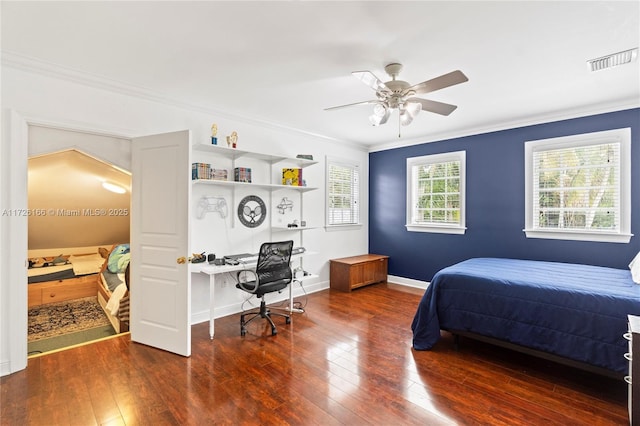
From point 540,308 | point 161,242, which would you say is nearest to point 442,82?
point 540,308

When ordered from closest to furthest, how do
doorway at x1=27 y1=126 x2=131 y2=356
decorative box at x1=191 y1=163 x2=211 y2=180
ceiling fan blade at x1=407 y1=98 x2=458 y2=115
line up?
ceiling fan blade at x1=407 y1=98 x2=458 y2=115 < doorway at x1=27 y1=126 x2=131 y2=356 < decorative box at x1=191 y1=163 x2=211 y2=180

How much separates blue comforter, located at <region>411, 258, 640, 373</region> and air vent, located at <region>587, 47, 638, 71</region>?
1895 millimetres

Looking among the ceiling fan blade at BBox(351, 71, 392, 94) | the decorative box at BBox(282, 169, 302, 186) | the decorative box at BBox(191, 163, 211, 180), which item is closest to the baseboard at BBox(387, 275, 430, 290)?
the decorative box at BBox(282, 169, 302, 186)

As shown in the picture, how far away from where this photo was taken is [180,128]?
138 inches

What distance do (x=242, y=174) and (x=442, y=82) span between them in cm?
255

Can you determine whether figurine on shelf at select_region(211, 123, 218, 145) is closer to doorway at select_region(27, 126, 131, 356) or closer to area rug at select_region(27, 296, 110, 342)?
doorway at select_region(27, 126, 131, 356)

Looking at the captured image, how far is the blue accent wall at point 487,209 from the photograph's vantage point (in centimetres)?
360

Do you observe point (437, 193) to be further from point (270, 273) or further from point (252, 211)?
point (270, 273)

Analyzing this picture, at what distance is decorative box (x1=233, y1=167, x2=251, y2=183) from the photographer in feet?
12.5

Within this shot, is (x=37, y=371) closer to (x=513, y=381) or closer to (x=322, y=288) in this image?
(x=322, y=288)

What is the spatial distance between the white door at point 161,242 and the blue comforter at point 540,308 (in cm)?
239

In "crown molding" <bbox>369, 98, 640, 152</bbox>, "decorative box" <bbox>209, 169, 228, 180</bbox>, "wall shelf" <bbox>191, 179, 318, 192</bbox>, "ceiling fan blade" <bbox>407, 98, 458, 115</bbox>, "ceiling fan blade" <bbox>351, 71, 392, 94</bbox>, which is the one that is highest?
"crown molding" <bbox>369, 98, 640, 152</bbox>

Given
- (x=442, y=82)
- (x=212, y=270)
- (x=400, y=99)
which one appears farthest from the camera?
(x=212, y=270)

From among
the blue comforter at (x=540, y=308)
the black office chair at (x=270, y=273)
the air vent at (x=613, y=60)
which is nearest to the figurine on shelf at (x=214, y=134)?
the black office chair at (x=270, y=273)
